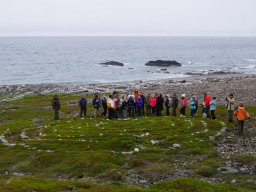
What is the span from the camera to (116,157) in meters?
18.2

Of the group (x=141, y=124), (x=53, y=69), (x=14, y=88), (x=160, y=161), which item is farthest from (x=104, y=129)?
(x=53, y=69)

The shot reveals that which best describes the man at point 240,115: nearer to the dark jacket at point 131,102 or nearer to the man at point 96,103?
the dark jacket at point 131,102

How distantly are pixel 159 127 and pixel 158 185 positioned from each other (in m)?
11.7

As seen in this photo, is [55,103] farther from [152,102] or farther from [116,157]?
[116,157]

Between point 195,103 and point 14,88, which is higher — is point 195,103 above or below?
above

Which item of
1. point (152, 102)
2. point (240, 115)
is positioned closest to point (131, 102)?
point (152, 102)

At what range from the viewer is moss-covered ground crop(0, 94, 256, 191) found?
44.8 ft

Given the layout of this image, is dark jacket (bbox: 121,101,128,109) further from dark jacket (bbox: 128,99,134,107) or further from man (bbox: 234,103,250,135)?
man (bbox: 234,103,250,135)

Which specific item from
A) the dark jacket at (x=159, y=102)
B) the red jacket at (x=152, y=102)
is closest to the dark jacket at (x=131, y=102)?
the red jacket at (x=152, y=102)

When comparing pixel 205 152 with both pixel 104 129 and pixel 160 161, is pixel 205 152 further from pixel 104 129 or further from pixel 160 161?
pixel 104 129

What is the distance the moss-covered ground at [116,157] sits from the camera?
13.7m

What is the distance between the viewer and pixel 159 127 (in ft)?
81.4

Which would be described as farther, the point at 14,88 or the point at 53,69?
the point at 53,69

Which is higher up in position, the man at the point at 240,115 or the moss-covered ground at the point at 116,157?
the man at the point at 240,115
